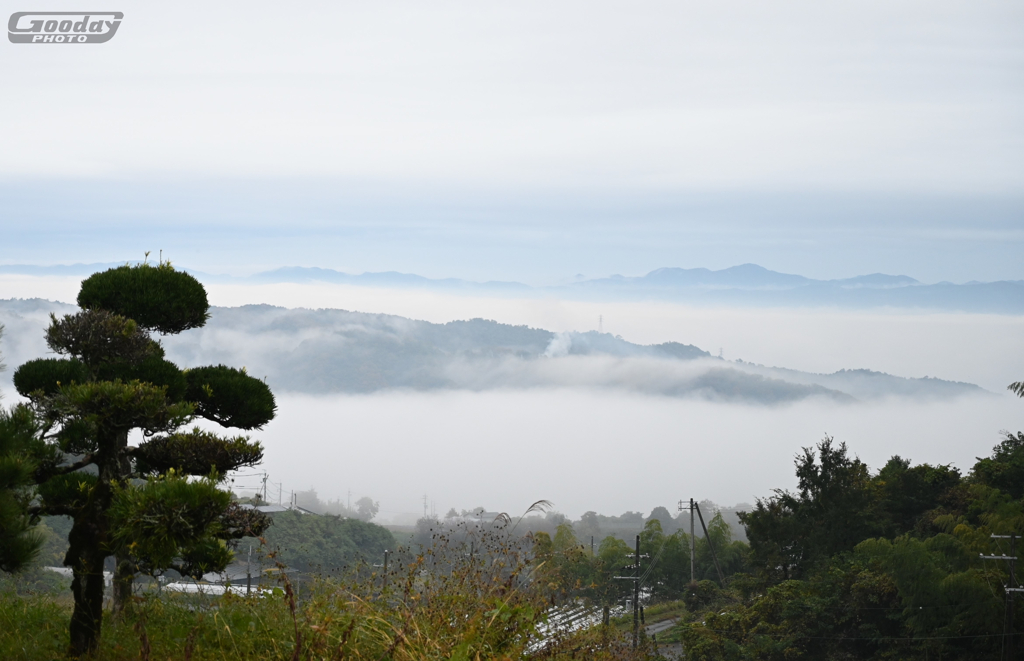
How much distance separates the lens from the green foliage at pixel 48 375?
667 cm

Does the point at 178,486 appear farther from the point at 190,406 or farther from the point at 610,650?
the point at 610,650

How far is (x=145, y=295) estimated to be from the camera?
7.42m

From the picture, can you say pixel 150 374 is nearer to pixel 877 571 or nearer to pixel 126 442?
pixel 126 442

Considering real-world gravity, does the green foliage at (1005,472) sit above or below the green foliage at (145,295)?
below

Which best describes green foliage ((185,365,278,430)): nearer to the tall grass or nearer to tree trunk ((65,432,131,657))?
tree trunk ((65,432,131,657))

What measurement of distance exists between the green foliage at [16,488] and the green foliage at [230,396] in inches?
60.2

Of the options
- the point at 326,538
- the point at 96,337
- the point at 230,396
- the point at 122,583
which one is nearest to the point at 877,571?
the point at 230,396

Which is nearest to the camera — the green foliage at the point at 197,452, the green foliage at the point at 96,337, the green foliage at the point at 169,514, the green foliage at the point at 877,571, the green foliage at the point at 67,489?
the green foliage at the point at 169,514

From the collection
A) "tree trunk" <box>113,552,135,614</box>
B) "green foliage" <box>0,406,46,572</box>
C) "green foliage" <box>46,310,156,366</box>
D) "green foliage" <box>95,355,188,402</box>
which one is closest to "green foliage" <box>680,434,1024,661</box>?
"tree trunk" <box>113,552,135,614</box>

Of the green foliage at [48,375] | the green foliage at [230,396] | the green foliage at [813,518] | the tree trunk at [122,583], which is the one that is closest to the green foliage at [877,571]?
the green foliage at [813,518]

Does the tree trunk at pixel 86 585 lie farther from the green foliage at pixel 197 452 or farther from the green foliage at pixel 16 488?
the green foliage at pixel 197 452

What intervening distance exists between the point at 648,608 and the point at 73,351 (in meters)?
45.0

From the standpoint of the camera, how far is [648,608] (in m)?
47.8

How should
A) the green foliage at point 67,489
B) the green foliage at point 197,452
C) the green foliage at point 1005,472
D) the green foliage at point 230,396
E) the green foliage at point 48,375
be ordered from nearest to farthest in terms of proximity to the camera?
the green foliage at point 67,489 < the green foliage at point 197,452 < the green foliage at point 48,375 < the green foliage at point 230,396 < the green foliage at point 1005,472
